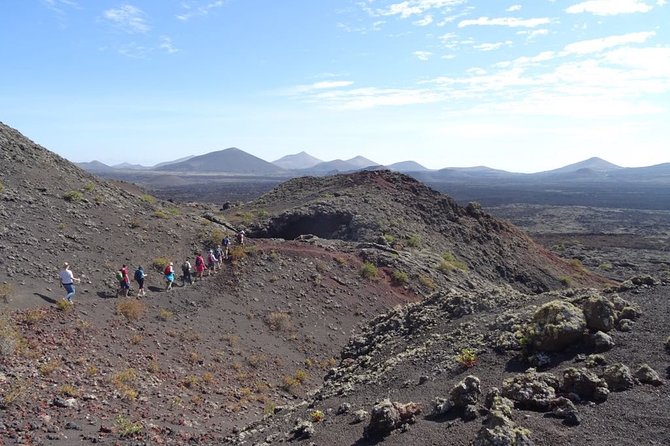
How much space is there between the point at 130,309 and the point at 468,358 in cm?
1026

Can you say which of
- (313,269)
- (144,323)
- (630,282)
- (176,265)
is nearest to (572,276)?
(313,269)

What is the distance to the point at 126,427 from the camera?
9.72 m

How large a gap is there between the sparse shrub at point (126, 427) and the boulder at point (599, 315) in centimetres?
910

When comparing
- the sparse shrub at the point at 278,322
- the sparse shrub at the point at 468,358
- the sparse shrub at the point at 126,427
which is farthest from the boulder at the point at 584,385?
the sparse shrub at the point at 278,322

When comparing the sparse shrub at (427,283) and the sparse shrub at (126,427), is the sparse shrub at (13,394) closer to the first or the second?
the sparse shrub at (126,427)

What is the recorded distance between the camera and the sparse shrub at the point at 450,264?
27.5m

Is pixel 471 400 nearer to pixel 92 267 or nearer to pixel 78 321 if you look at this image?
pixel 78 321

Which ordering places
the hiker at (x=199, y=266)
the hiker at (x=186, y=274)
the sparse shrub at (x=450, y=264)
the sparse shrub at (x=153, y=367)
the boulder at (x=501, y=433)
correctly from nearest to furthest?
the boulder at (x=501, y=433)
the sparse shrub at (x=153, y=367)
the hiker at (x=186, y=274)
the hiker at (x=199, y=266)
the sparse shrub at (x=450, y=264)

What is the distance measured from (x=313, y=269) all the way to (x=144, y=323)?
8.64 m

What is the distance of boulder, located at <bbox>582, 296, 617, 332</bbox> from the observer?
982 cm

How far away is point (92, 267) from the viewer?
17922 millimetres

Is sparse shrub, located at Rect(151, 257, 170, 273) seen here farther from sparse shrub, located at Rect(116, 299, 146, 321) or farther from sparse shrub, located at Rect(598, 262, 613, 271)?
sparse shrub, located at Rect(598, 262, 613, 271)

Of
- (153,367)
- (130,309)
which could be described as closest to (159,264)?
(130,309)

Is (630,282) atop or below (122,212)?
below
